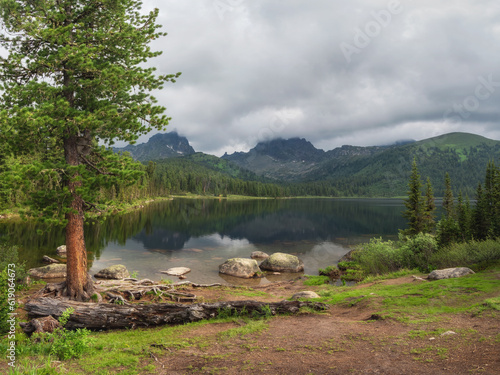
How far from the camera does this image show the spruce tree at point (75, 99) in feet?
44.1

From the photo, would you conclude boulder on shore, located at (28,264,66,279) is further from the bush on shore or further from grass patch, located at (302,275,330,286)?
the bush on shore

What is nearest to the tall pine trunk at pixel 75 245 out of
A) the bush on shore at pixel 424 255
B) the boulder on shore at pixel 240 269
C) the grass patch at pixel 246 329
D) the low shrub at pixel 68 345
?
the low shrub at pixel 68 345

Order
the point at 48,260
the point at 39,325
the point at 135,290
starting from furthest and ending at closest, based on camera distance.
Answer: the point at 48,260 → the point at 135,290 → the point at 39,325

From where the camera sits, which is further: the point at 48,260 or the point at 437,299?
the point at 48,260

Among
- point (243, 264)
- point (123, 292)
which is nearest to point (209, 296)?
point (123, 292)

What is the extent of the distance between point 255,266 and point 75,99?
26.4 m

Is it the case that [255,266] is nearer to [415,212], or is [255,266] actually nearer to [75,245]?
[75,245]

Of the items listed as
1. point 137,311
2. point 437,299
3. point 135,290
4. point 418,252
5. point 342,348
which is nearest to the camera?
point 342,348

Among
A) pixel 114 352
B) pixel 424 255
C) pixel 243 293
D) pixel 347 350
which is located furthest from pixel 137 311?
pixel 424 255

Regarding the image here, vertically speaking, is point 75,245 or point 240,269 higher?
point 75,245

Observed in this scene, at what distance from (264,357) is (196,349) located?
8.88ft

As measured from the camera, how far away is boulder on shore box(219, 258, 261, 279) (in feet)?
106

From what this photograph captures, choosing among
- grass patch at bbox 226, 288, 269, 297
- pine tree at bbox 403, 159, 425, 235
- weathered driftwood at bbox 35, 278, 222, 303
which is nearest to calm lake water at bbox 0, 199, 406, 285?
grass patch at bbox 226, 288, 269, 297

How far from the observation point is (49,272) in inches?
1071
